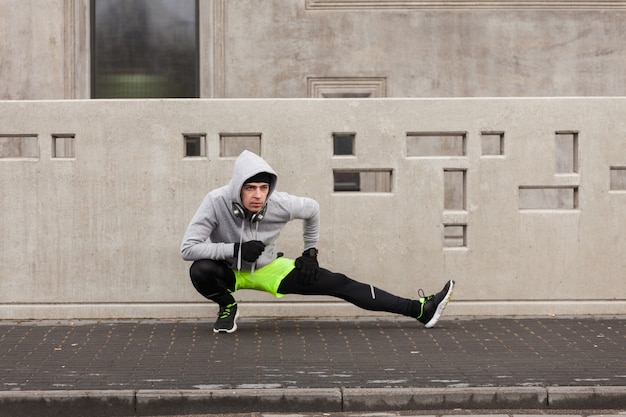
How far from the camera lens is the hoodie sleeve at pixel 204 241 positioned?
810 centimetres

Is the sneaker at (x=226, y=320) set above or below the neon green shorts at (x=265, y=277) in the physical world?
below

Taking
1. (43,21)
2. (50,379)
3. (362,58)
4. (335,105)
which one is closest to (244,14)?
(362,58)

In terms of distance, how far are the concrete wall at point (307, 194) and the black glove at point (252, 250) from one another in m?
1.29

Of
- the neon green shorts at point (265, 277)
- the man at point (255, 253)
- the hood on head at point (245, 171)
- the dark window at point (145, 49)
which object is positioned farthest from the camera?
the dark window at point (145, 49)

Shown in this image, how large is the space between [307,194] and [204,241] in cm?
139

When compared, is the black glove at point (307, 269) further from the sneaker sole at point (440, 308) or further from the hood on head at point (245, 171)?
the sneaker sole at point (440, 308)

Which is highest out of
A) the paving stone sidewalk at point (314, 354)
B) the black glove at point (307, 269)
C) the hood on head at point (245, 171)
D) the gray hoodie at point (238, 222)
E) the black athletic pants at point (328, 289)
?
the hood on head at point (245, 171)

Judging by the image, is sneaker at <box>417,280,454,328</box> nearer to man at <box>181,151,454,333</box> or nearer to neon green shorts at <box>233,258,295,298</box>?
man at <box>181,151,454,333</box>

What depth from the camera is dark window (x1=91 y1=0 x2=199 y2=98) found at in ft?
47.0

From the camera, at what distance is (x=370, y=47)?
14.1 metres

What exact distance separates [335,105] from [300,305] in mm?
1784

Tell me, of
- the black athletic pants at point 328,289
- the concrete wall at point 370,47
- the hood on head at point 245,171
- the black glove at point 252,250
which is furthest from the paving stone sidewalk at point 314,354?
the concrete wall at point 370,47

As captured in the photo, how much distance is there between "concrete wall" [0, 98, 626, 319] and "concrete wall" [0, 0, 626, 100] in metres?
4.75

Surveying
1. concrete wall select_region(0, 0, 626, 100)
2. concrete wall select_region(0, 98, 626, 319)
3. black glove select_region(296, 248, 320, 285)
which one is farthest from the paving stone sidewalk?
concrete wall select_region(0, 0, 626, 100)
